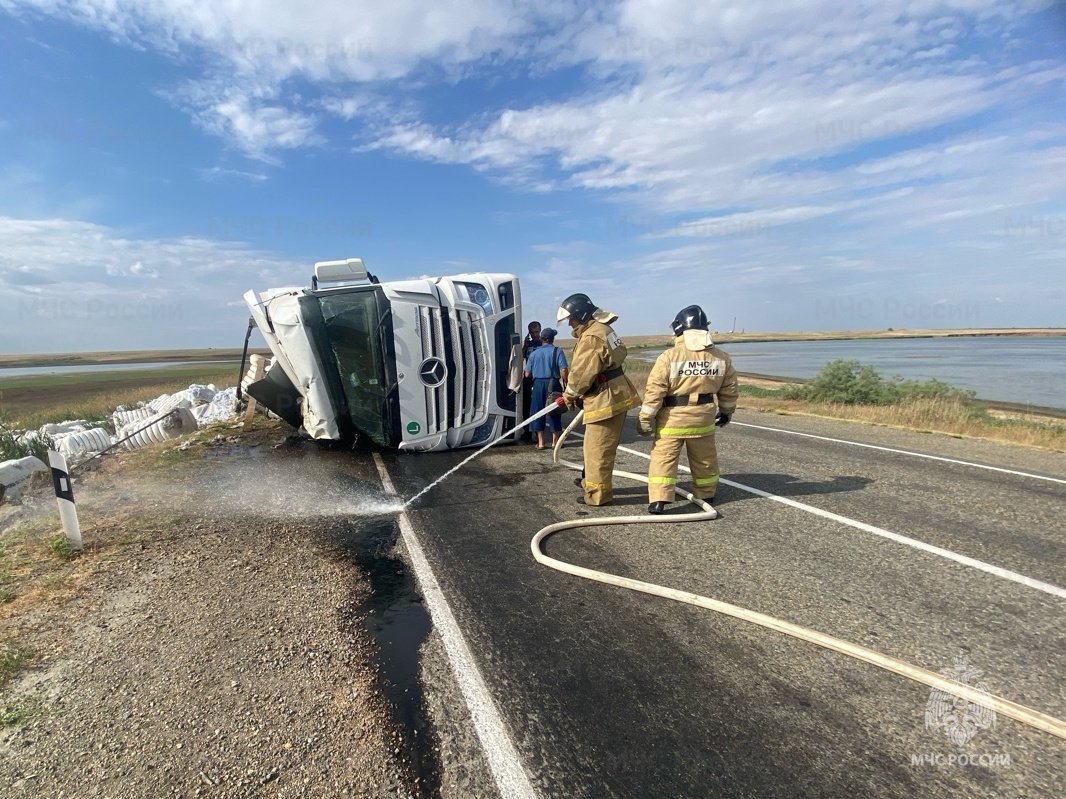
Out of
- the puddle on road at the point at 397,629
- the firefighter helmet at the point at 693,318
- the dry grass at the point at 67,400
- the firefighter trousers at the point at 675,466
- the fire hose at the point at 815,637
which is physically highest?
the firefighter helmet at the point at 693,318

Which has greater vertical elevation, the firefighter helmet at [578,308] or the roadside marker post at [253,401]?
the firefighter helmet at [578,308]

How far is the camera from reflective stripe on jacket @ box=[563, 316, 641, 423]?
217 inches

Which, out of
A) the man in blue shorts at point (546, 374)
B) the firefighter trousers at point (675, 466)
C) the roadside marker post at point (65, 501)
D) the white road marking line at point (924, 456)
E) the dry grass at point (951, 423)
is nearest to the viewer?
the roadside marker post at point (65, 501)

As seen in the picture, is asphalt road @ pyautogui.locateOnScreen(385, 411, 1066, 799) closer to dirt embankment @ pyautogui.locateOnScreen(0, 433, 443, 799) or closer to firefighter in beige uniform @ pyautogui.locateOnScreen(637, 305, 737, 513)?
firefighter in beige uniform @ pyautogui.locateOnScreen(637, 305, 737, 513)

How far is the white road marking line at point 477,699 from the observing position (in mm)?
2090

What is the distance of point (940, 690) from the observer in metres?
2.55

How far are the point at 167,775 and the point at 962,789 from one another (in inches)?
115

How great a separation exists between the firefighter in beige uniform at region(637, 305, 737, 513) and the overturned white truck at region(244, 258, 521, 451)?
3.38 meters

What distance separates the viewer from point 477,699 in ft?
8.43

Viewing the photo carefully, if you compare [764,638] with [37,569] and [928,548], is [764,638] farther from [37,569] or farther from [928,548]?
[37,569]

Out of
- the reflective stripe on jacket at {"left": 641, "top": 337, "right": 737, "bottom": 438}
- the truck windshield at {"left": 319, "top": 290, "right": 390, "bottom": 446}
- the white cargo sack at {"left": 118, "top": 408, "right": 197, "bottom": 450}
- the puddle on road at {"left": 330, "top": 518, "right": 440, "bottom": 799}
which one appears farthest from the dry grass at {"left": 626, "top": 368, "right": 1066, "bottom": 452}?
the white cargo sack at {"left": 118, "top": 408, "right": 197, "bottom": 450}

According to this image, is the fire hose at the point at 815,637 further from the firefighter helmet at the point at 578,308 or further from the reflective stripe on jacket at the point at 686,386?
the firefighter helmet at the point at 578,308

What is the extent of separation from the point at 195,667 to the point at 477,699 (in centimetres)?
150

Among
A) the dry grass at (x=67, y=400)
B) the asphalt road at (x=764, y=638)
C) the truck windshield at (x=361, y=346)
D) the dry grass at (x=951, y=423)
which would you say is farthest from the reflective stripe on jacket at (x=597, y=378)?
the dry grass at (x=67, y=400)
